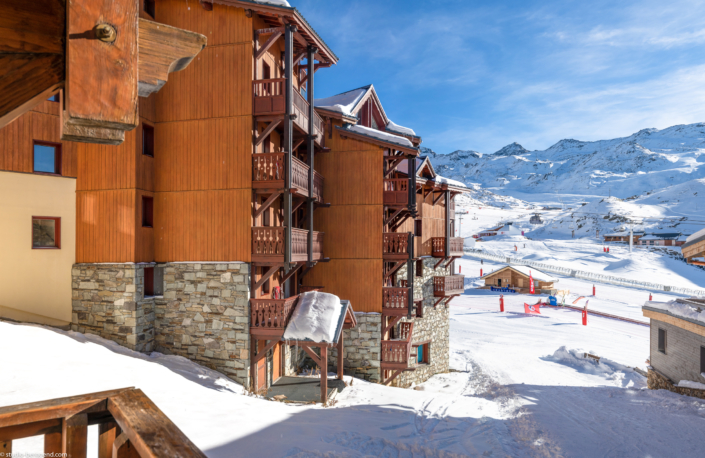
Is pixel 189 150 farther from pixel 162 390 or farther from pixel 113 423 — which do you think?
pixel 113 423

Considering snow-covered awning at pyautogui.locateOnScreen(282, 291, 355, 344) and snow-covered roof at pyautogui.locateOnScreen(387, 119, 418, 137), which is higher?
snow-covered roof at pyautogui.locateOnScreen(387, 119, 418, 137)

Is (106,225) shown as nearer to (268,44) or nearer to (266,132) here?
(266,132)

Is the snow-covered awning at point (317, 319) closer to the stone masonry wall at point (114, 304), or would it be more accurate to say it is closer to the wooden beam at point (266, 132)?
the stone masonry wall at point (114, 304)

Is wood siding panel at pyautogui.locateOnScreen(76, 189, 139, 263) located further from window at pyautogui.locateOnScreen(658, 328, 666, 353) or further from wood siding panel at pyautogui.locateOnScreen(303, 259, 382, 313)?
window at pyautogui.locateOnScreen(658, 328, 666, 353)

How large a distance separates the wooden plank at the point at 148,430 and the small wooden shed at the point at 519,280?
47.7m

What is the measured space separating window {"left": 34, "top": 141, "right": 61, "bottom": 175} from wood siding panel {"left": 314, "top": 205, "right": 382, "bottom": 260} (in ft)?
30.6

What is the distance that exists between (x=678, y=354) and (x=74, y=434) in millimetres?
21165

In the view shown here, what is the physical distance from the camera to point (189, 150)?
12562 millimetres

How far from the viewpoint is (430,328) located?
2105 centimetres

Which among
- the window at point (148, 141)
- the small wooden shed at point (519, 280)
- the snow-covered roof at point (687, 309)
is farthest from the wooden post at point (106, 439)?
the small wooden shed at point (519, 280)

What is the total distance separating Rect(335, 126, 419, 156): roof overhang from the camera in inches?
625

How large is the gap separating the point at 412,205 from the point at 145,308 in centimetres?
1088

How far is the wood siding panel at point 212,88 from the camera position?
12141 mm

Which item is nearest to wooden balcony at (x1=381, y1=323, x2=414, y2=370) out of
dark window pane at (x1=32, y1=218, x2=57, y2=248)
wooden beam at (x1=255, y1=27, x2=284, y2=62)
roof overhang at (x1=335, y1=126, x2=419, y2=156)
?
roof overhang at (x1=335, y1=126, x2=419, y2=156)
